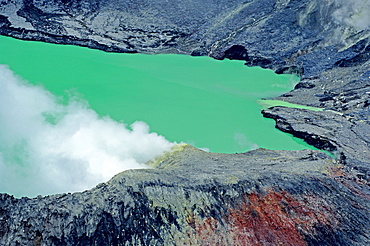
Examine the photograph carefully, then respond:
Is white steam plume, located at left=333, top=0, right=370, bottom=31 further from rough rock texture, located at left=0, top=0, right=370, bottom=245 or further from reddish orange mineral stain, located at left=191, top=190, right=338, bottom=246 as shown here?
reddish orange mineral stain, located at left=191, top=190, right=338, bottom=246

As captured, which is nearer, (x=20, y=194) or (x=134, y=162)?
(x=20, y=194)

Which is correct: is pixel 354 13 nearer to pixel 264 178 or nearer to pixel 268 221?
pixel 264 178

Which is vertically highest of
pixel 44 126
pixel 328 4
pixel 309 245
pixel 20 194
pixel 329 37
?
pixel 328 4

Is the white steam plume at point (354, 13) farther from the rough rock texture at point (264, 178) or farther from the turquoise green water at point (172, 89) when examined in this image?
the turquoise green water at point (172, 89)

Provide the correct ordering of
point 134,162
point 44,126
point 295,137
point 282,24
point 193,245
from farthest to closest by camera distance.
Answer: point 282,24
point 295,137
point 44,126
point 134,162
point 193,245

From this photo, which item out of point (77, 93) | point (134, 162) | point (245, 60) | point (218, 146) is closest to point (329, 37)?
point (245, 60)

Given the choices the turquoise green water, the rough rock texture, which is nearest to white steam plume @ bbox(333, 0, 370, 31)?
the rough rock texture

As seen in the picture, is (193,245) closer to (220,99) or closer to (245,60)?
(220,99)
